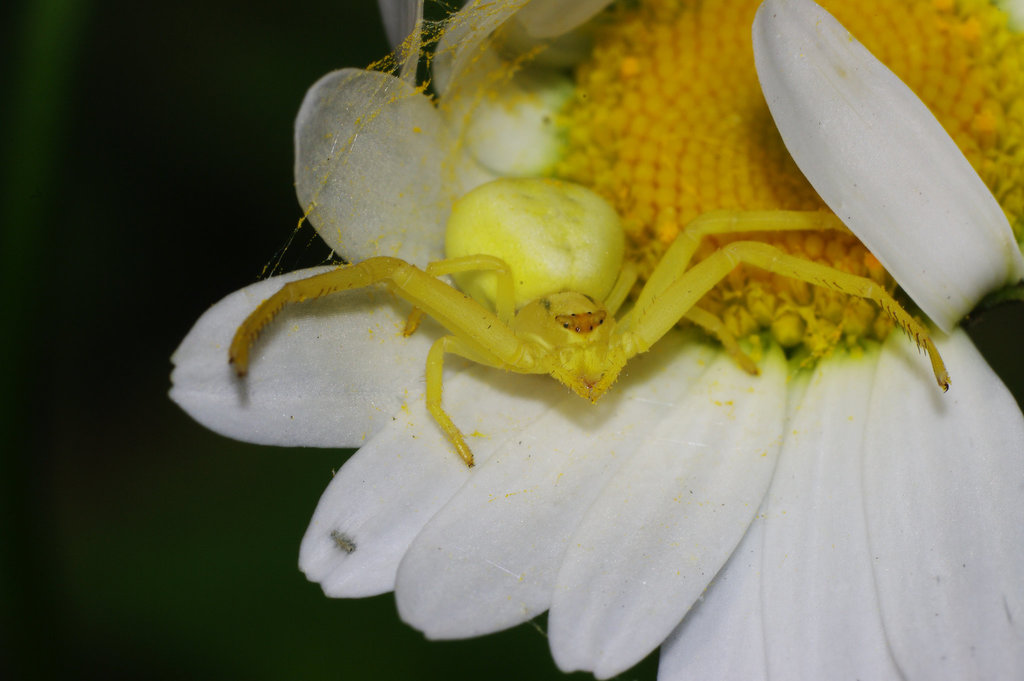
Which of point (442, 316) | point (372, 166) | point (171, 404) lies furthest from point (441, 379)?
point (171, 404)

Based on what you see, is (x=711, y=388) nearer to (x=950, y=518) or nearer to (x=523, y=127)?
(x=950, y=518)

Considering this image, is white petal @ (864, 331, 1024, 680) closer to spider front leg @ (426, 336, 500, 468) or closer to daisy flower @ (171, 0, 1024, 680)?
daisy flower @ (171, 0, 1024, 680)

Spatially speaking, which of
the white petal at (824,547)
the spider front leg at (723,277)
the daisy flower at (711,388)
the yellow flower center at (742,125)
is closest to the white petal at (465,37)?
the daisy flower at (711,388)

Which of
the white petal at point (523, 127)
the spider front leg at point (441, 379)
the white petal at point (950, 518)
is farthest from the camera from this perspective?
the white petal at point (523, 127)

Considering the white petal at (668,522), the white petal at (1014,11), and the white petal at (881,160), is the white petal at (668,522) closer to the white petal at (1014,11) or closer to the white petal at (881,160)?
the white petal at (881,160)

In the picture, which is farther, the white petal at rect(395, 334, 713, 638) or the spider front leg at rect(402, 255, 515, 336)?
the spider front leg at rect(402, 255, 515, 336)

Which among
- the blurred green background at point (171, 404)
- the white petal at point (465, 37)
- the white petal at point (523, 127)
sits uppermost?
the white petal at point (465, 37)

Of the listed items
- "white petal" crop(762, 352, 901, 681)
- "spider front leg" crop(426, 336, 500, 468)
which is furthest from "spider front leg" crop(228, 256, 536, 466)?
"white petal" crop(762, 352, 901, 681)
